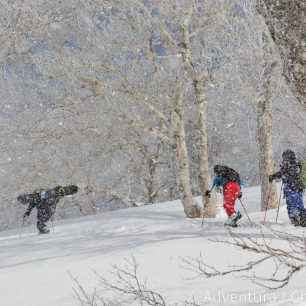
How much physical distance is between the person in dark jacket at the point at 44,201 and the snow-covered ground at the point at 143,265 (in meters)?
0.89

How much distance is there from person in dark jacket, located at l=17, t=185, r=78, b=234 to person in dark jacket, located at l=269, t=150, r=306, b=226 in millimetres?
5987

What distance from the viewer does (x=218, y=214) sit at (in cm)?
1321

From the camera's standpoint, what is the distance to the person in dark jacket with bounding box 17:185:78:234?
41.4ft

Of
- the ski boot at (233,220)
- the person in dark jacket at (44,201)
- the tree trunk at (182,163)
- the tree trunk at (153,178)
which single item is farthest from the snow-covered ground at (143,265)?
the tree trunk at (153,178)

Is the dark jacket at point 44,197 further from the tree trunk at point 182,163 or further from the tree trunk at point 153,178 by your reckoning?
the tree trunk at point 153,178

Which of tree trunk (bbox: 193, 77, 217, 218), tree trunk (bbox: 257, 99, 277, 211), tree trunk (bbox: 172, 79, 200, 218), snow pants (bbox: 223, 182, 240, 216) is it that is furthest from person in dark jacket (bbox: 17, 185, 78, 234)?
tree trunk (bbox: 257, 99, 277, 211)

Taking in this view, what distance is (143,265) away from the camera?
275 inches

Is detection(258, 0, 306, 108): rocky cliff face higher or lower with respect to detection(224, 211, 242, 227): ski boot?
higher

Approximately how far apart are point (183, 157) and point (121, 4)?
4.50 meters

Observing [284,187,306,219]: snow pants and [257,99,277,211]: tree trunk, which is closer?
[284,187,306,219]: snow pants

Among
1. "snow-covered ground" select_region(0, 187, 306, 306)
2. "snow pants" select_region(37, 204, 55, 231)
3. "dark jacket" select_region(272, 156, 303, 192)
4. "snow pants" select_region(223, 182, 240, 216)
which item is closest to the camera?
"snow-covered ground" select_region(0, 187, 306, 306)

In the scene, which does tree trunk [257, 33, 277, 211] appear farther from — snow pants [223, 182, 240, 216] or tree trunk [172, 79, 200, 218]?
snow pants [223, 182, 240, 216]

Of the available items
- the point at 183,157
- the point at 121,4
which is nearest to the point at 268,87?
the point at 183,157

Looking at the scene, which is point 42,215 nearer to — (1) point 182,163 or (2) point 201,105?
(1) point 182,163
